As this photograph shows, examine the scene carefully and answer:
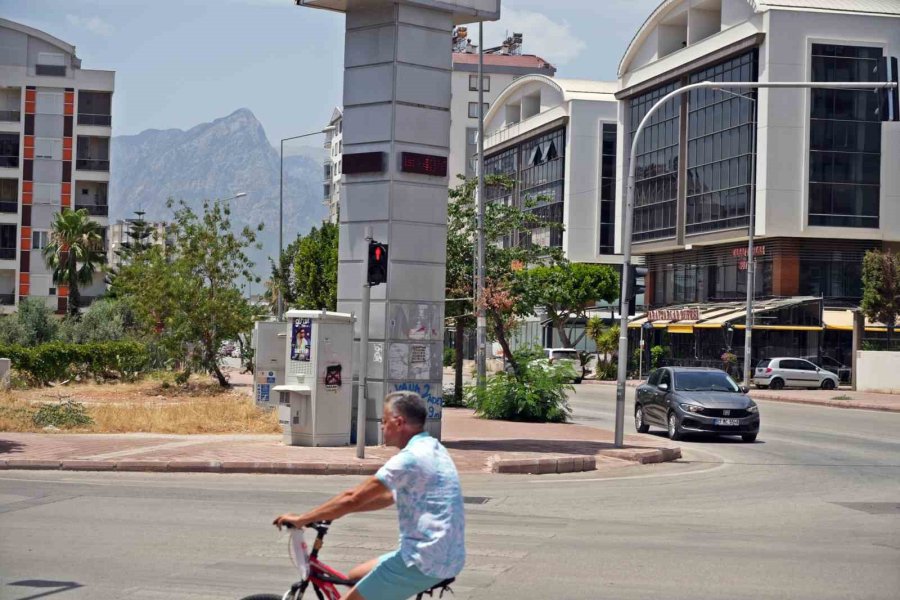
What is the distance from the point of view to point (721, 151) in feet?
216

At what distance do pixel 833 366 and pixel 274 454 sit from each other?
156 ft

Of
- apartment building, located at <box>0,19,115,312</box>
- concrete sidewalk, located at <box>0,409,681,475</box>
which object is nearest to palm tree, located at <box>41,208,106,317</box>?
apartment building, located at <box>0,19,115,312</box>

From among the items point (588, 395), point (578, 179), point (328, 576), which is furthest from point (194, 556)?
point (578, 179)

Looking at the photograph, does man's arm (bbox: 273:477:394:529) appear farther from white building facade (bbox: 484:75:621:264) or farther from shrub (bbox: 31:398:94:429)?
white building facade (bbox: 484:75:621:264)

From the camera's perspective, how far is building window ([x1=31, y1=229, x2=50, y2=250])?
2763 inches

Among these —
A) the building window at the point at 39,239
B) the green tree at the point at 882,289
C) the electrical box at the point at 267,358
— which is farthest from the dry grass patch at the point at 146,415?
the building window at the point at 39,239

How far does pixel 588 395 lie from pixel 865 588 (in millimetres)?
38336

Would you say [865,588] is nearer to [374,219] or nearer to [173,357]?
[374,219]

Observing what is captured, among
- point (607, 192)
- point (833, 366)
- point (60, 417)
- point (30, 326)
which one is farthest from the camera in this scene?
point (607, 192)

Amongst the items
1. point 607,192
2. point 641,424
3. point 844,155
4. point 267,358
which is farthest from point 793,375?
point 607,192

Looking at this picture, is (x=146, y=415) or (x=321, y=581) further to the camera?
(x=146, y=415)

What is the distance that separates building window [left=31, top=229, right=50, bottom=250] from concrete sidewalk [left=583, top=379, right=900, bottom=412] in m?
42.8

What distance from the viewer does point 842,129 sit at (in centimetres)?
6144

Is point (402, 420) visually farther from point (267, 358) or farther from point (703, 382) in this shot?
point (267, 358)
